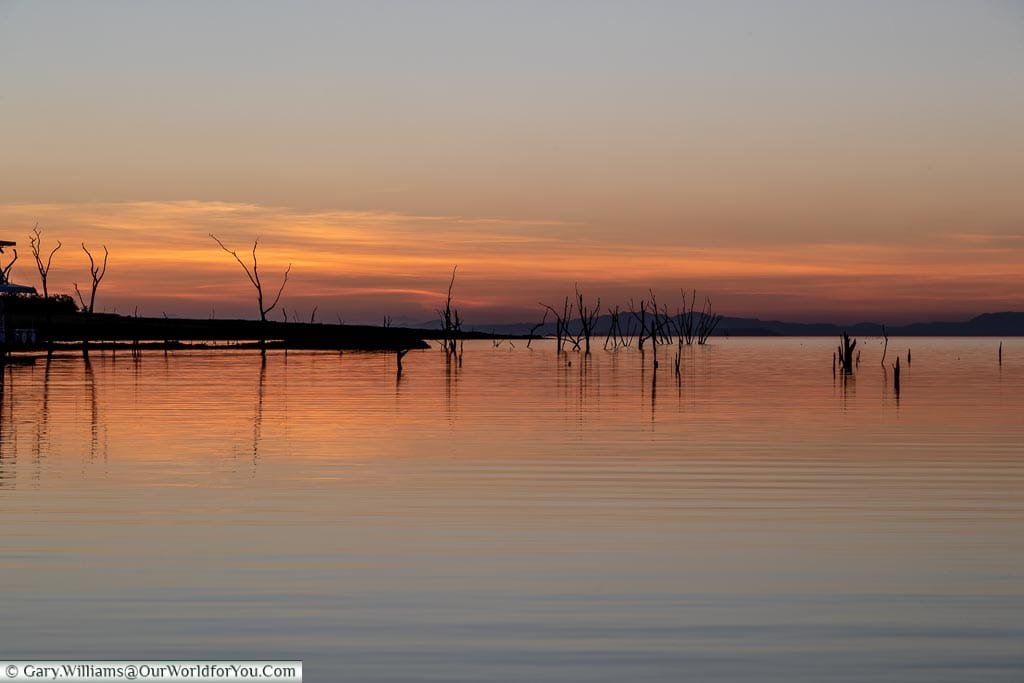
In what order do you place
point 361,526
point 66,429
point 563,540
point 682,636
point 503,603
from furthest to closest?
1. point 66,429
2. point 361,526
3. point 563,540
4. point 503,603
5. point 682,636

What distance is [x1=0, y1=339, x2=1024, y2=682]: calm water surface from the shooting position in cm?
905

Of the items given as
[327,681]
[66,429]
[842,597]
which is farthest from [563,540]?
[66,429]

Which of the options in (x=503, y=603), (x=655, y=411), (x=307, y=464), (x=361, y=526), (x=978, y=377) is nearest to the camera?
(x=503, y=603)

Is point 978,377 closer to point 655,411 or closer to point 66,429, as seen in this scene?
point 655,411

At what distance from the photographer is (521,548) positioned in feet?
42.6

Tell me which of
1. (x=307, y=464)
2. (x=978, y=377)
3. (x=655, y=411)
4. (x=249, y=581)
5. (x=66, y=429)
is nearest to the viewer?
(x=249, y=581)

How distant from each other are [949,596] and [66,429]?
20520 mm

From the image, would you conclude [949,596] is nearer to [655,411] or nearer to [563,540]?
[563,540]

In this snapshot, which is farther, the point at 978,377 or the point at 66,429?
the point at 978,377

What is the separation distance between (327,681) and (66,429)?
20201 millimetres

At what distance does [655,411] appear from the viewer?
3425 centimetres

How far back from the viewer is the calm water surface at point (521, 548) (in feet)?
29.7

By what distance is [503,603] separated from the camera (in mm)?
10461

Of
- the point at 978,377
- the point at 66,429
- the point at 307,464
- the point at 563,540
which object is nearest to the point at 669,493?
the point at 563,540
